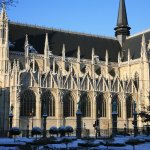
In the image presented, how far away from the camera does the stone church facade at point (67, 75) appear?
5716 cm

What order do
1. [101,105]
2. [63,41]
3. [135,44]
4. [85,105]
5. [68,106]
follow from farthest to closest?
[135,44], [63,41], [101,105], [85,105], [68,106]

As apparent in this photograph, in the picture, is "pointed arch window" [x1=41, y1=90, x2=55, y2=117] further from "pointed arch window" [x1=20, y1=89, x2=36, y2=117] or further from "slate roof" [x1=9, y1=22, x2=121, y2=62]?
"slate roof" [x1=9, y1=22, x2=121, y2=62]

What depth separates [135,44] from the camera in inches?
3150

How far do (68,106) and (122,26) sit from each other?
3172 centimetres

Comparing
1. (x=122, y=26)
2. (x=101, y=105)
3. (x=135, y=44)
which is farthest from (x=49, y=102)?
(x=122, y=26)

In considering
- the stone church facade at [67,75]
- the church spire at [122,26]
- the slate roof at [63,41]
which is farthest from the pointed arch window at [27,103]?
the church spire at [122,26]

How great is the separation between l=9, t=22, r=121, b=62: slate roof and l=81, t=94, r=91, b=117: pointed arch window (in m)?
10.8

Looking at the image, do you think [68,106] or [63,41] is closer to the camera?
[68,106]

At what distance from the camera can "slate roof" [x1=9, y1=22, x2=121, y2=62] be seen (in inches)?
2687

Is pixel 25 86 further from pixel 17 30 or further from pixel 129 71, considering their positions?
pixel 129 71

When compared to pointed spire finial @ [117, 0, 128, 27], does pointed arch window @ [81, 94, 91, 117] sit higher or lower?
lower

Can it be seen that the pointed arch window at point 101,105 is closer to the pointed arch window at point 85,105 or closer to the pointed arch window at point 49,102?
the pointed arch window at point 85,105

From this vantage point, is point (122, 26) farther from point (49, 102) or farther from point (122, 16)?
point (49, 102)

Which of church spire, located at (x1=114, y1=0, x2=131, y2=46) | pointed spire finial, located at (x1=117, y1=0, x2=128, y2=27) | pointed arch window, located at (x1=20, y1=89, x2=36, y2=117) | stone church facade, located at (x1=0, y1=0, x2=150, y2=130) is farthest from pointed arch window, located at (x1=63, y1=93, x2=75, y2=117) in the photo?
pointed spire finial, located at (x1=117, y1=0, x2=128, y2=27)
